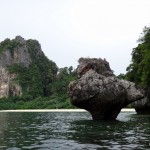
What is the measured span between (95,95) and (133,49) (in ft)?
91.6

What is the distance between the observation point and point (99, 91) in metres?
40.3

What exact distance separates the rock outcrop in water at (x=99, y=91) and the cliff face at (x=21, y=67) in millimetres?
118872

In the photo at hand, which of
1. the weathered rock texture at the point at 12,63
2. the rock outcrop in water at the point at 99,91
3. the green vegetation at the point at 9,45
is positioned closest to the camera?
the rock outcrop in water at the point at 99,91

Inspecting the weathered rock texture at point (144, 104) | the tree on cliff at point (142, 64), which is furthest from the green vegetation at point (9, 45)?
the weathered rock texture at point (144, 104)

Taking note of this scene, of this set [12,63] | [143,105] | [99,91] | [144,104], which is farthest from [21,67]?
[99,91]

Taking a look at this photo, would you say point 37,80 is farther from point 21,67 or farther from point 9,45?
point 9,45

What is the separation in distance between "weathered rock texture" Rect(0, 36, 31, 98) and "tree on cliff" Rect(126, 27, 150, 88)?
360 feet

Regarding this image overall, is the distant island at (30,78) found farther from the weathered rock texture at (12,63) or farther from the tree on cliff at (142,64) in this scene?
the tree on cliff at (142,64)

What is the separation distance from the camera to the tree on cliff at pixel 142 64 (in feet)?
173

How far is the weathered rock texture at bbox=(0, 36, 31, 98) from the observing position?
16862 cm

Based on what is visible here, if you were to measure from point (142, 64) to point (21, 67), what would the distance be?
130m

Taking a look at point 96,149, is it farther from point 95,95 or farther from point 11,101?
point 11,101

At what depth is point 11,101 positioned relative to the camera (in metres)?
155

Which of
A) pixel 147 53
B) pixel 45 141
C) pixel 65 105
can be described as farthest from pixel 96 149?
pixel 65 105
